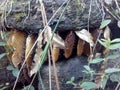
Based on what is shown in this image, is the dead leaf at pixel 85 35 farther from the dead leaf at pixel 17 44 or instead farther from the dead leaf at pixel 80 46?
the dead leaf at pixel 17 44

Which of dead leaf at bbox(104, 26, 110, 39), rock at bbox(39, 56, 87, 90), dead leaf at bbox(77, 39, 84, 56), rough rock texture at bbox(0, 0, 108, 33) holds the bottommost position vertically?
rock at bbox(39, 56, 87, 90)

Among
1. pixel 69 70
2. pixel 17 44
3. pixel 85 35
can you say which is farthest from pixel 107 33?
pixel 17 44

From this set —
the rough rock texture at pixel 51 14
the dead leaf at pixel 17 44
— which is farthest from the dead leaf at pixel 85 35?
the dead leaf at pixel 17 44

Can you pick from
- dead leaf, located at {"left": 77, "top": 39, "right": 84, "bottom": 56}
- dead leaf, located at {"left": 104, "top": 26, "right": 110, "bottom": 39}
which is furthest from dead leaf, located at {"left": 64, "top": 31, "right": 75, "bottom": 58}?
dead leaf, located at {"left": 104, "top": 26, "right": 110, "bottom": 39}

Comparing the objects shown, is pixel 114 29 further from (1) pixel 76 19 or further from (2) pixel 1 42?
(2) pixel 1 42

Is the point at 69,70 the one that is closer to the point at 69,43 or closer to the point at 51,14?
the point at 69,43

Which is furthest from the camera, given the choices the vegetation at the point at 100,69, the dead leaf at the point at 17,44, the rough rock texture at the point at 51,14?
the dead leaf at the point at 17,44

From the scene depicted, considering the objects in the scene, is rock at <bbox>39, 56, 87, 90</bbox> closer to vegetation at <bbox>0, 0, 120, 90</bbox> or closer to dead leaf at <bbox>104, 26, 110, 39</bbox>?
vegetation at <bbox>0, 0, 120, 90</bbox>

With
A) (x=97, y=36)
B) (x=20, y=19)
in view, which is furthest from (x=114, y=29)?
(x=20, y=19)
